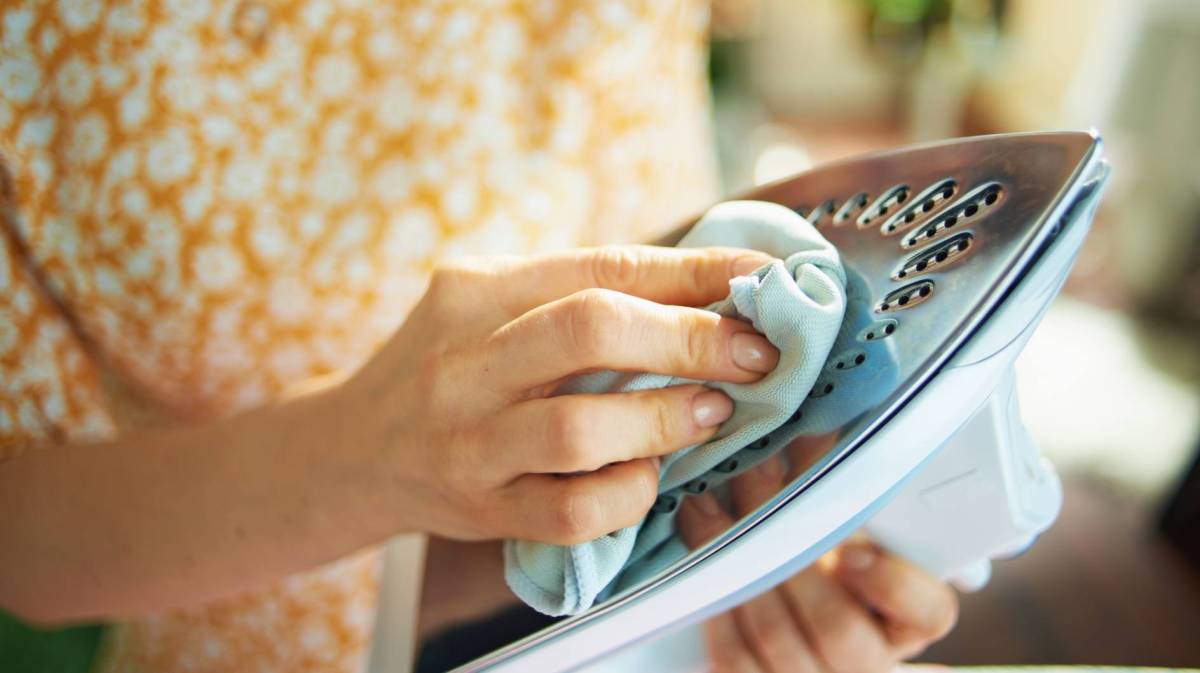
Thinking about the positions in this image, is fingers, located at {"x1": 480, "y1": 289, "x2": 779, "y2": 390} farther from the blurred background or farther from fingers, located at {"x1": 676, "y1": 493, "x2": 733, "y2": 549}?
the blurred background

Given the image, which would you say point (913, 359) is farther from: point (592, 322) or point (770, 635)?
point (770, 635)

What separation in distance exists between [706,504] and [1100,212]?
8.45 feet

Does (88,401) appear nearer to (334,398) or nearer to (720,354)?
(334,398)

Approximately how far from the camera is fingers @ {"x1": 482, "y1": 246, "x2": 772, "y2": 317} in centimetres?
43

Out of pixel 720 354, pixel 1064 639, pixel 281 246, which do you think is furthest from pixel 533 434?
pixel 1064 639

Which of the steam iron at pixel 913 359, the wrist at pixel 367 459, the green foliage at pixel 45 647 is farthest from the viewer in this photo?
the green foliage at pixel 45 647

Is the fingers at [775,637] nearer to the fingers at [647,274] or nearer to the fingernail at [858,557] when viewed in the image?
the fingernail at [858,557]

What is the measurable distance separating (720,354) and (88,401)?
0.54m

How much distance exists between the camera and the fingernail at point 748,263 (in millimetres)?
420

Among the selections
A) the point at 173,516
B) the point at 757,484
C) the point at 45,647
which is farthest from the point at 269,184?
the point at 45,647

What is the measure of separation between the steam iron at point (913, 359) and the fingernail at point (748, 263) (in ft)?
0.16

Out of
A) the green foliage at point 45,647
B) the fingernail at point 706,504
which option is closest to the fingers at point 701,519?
the fingernail at point 706,504

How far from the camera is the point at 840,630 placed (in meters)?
0.54

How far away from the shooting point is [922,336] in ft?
1.20
